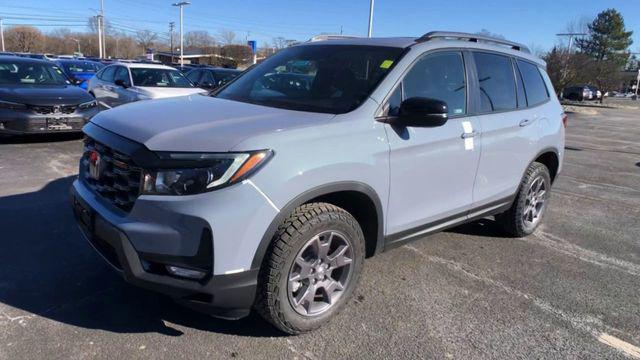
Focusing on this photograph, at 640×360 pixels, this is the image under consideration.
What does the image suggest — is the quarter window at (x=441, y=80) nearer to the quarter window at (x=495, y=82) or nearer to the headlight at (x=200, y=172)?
the quarter window at (x=495, y=82)

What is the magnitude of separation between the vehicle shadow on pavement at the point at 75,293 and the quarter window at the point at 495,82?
258cm

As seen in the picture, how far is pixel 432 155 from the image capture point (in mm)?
3574

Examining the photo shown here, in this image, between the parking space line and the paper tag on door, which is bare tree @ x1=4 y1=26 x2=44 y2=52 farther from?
the parking space line

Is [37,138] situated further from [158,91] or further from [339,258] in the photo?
[339,258]

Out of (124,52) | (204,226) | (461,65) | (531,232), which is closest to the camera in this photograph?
(204,226)

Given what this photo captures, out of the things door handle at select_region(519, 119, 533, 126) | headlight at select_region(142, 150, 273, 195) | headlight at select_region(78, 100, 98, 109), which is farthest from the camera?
headlight at select_region(78, 100, 98, 109)

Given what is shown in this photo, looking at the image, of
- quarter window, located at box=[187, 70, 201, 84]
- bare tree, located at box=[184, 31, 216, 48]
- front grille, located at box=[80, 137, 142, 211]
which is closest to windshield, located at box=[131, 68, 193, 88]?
quarter window, located at box=[187, 70, 201, 84]

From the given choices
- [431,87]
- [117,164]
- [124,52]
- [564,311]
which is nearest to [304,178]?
[117,164]

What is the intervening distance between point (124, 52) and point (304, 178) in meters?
118

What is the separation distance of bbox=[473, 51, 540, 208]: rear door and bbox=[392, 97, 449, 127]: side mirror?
3.22 feet

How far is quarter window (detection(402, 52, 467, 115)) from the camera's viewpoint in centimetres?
357

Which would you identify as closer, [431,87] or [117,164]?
[117,164]

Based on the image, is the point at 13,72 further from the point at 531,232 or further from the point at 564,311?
the point at 564,311

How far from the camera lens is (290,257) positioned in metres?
2.83
